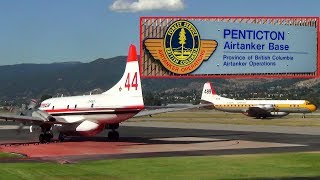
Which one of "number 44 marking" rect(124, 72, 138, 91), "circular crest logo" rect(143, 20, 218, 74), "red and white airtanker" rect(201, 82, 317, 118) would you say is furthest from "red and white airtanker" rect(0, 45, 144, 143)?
"red and white airtanker" rect(201, 82, 317, 118)

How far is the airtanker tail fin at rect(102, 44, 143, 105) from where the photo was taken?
40688 mm

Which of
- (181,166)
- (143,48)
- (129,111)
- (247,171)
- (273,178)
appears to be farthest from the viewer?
(143,48)

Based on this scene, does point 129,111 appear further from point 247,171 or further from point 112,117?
point 247,171

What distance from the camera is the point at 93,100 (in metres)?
42.6

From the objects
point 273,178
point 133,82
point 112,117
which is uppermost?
point 133,82

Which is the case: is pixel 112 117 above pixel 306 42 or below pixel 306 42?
below

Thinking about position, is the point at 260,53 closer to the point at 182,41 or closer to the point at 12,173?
the point at 182,41

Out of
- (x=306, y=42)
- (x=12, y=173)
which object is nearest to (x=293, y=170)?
(x=12, y=173)

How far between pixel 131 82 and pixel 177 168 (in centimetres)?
1679

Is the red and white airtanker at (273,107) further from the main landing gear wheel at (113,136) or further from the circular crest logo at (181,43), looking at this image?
the main landing gear wheel at (113,136)

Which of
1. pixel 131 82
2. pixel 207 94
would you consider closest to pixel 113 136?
pixel 131 82

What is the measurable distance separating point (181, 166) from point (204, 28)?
64488 mm

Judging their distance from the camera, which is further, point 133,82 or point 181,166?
point 133,82

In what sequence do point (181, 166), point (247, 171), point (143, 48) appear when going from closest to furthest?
point (247, 171), point (181, 166), point (143, 48)
